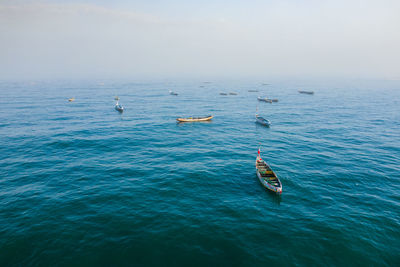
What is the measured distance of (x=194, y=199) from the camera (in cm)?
3641

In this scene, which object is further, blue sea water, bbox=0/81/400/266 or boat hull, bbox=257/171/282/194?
boat hull, bbox=257/171/282/194

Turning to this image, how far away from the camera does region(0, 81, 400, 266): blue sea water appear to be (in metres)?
25.5

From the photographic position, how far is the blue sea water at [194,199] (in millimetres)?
25531

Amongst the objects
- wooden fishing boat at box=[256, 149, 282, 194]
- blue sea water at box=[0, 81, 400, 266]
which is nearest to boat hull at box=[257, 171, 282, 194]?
wooden fishing boat at box=[256, 149, 282, 194]

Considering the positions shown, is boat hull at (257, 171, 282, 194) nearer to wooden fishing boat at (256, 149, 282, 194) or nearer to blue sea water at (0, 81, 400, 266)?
wooden fishing boat at (256, 149, 282, 194)

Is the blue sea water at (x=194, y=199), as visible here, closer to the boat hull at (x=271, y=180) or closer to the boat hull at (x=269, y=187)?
the boat hull at (x=269, y=187)

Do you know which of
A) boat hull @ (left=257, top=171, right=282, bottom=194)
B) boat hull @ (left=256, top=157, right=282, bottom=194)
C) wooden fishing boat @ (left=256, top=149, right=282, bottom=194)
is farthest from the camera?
wooden fishing boat @ (left=256, top=149, right=282, bottom=194)

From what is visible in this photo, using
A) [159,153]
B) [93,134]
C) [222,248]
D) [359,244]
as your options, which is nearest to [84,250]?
[222,248]

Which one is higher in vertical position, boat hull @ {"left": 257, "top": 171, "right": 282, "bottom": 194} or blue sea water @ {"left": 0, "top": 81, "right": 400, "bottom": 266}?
boat hull @ {"left": 257, "top": 171, "right": 282, "bottom": 194}

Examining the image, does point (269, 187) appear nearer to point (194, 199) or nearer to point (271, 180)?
point (271, 180)

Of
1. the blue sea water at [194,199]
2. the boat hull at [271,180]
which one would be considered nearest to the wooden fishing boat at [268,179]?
the boat hull at [271,180]

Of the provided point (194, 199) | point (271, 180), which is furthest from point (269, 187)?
point (194, 199)

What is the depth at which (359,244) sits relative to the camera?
2689 cm

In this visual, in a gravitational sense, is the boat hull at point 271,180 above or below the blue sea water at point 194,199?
Result: above
